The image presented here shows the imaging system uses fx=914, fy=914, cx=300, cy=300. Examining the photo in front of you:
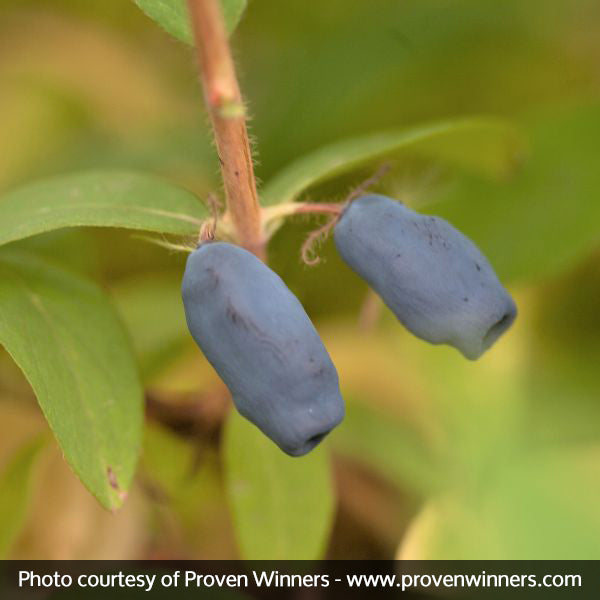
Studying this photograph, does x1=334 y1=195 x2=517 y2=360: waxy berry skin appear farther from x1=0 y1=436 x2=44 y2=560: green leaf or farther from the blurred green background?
x1=0 y1=436 x2=44 y2=560: green leaf

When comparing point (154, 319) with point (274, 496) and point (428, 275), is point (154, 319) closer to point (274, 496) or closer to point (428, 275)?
point (274, 496)

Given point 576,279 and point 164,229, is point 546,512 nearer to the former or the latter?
point 164,229

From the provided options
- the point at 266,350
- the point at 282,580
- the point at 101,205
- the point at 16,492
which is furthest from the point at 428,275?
the point at 16,492

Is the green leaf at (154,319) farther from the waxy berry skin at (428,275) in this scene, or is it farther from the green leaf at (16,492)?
the waxy berry skin at (428,275)

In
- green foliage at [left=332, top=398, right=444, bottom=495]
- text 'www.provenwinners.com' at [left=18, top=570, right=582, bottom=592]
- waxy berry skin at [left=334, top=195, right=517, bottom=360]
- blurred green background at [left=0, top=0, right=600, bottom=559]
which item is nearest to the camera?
Result: waxy berry skin at [left=334, top=195, right=517, bottom=360]

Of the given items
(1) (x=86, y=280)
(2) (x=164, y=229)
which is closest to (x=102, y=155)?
(1) (x=86, y=280)

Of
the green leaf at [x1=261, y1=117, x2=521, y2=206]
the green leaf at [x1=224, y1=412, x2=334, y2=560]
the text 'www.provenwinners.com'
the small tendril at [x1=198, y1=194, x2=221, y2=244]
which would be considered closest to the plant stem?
the small tendril at [x1=198, y1=194, x2=221, y2=244]
